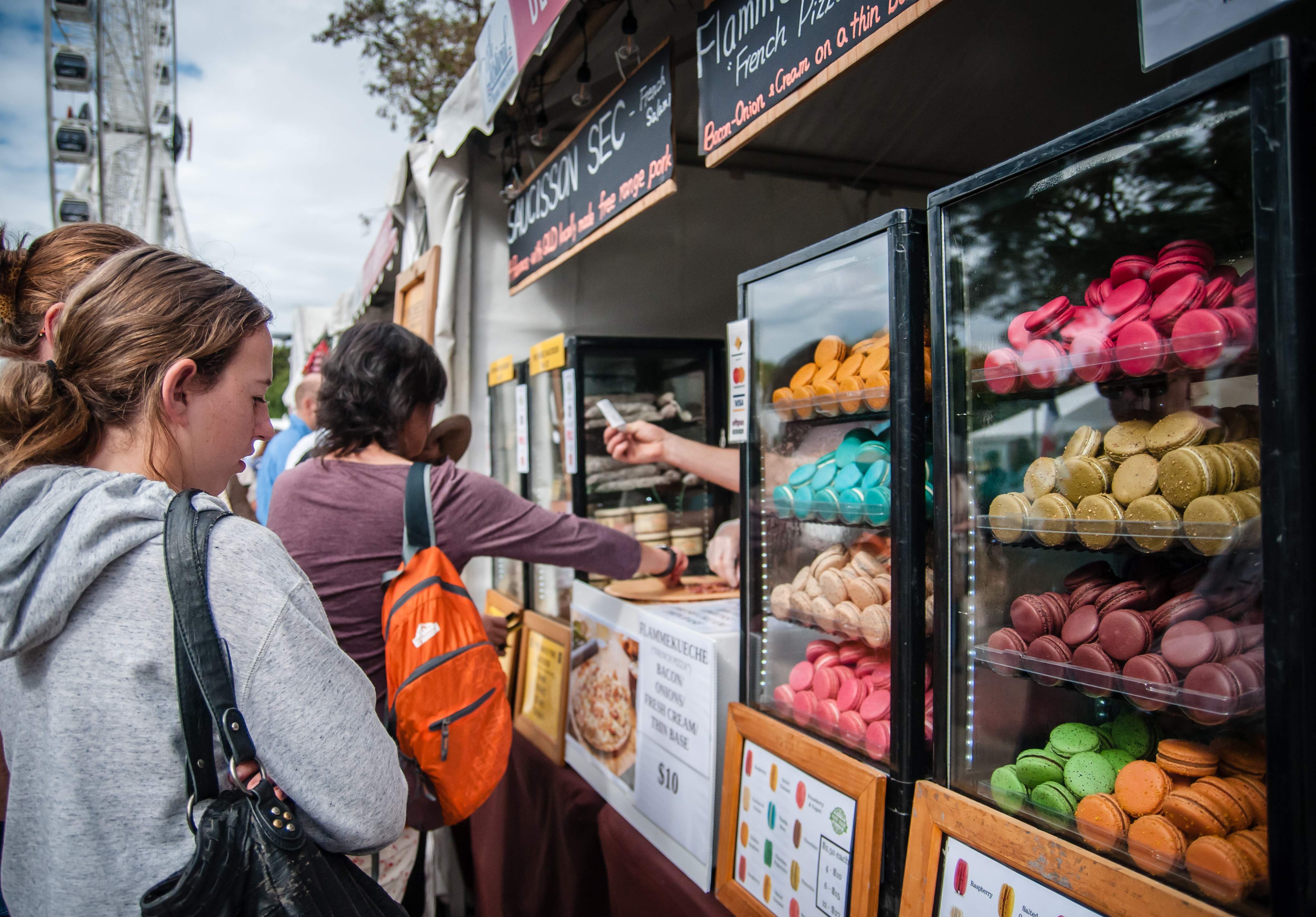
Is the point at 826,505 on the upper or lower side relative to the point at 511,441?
lower

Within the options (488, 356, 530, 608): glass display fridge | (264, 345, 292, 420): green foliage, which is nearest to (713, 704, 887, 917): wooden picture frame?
(488, 356, 530, 608): glass display fridge

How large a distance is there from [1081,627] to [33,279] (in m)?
1.90

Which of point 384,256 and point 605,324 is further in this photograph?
point 384,256

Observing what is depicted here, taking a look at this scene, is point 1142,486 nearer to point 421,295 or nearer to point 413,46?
point 421,295

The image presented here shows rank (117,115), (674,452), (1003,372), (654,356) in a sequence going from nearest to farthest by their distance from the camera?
(1003,372), (674,452), (654,356), (117,115)

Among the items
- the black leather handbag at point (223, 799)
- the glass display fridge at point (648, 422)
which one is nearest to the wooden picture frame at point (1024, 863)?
the black leather handbag at point (223, 799)

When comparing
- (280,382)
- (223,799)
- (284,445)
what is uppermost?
(280,382)

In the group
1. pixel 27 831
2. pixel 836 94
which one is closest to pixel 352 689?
pixel 27 831

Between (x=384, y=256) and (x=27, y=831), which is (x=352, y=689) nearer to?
(x=27, y=831)

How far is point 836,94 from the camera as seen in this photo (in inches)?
124

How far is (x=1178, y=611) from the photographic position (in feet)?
3.51

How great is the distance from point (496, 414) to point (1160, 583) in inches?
139

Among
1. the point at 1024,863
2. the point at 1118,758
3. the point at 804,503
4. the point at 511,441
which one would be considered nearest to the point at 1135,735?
the point at 1118,758

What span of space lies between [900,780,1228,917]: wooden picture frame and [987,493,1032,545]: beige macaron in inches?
16.7
